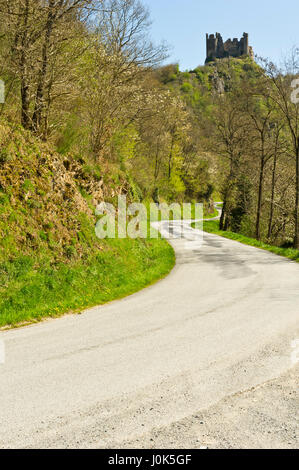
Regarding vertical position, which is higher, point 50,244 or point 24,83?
point 24,83

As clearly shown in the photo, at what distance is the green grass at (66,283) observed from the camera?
7.71 metres

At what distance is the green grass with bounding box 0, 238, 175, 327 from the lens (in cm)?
771

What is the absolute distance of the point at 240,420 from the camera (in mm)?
3564

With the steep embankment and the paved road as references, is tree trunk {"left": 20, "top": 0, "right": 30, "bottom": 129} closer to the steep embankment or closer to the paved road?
the steep embankment

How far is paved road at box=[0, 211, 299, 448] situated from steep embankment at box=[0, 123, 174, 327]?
40.3 inches

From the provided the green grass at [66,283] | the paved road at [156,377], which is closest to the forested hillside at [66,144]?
the green grass at [66,283]

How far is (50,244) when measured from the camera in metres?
9.82

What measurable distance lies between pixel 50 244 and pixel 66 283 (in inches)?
51.3

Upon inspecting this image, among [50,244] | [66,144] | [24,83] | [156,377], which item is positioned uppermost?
[24,83]

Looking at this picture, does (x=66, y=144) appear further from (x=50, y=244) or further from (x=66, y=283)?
(x=66, y=283)

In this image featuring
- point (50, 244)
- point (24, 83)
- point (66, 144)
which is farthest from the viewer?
point (66, 144)

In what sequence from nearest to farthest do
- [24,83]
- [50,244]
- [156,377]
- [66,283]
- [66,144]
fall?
[156,377] < [66,283] < [50,244] < [24,83] < [66,144]

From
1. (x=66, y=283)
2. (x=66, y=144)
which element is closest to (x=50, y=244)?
(x=66, y=283)

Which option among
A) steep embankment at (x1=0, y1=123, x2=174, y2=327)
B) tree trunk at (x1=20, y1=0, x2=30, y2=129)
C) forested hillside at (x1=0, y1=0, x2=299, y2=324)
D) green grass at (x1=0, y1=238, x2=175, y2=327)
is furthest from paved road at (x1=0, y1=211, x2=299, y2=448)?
tree trunk at (x1=20, y1=0, x2=30, y2=129)
